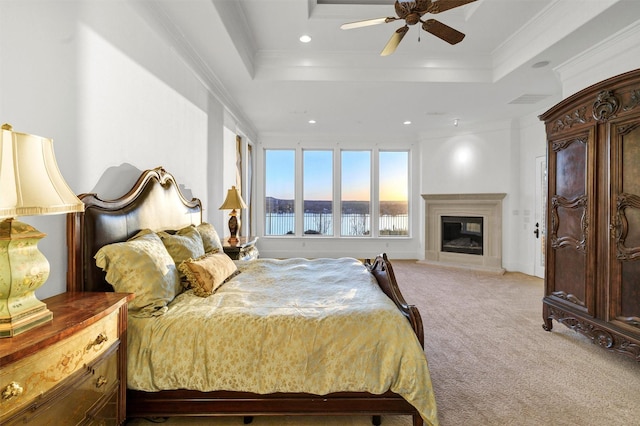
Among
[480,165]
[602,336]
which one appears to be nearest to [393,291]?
Answer: [602,336]

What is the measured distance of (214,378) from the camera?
1687 mm

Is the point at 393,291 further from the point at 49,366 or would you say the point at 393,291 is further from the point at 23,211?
the point at 23,211

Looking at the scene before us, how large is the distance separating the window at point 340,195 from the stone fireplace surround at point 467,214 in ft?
2.17

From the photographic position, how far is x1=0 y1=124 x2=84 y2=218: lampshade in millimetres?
1042

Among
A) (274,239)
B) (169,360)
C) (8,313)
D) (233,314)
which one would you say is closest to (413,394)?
(233,314)

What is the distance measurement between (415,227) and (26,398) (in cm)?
703

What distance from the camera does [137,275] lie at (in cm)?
179

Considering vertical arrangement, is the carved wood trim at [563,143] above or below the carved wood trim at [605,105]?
below

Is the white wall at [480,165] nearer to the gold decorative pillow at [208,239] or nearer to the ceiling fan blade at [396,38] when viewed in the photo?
the ceiling fan blade at [396,38]

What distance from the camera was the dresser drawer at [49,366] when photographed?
0.96 meters

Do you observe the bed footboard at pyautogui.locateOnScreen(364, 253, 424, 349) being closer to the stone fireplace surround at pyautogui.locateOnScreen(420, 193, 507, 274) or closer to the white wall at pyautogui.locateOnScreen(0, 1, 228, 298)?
the white wall at pyautogui.locateOnScreen(0, 1, 228, 298)

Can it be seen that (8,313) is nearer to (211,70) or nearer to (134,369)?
(134,369)

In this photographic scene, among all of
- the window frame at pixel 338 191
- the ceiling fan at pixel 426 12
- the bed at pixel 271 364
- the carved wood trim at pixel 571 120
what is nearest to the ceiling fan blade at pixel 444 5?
the ceiling fan at pixel 426 12

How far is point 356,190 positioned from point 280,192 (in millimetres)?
1795
